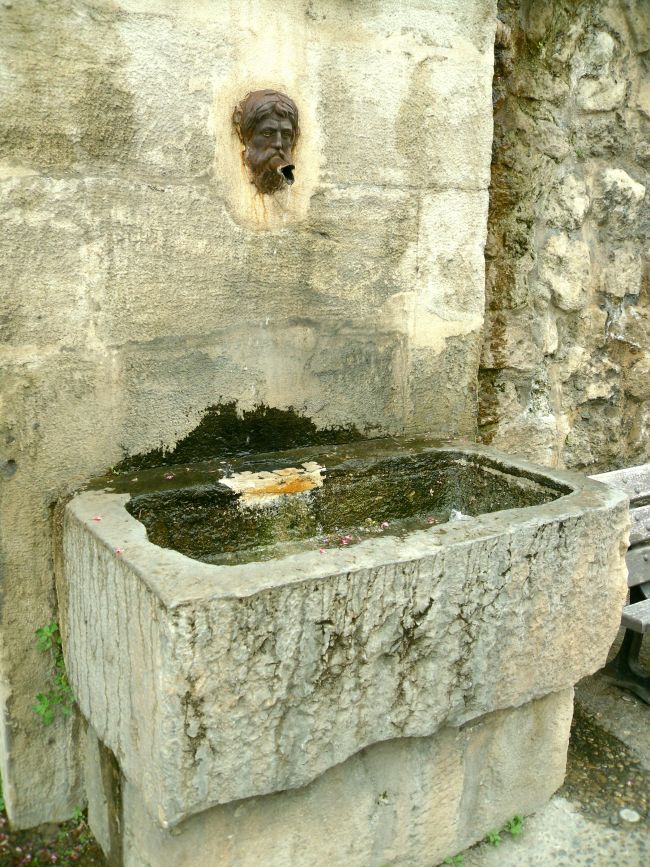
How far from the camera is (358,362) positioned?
2.39m

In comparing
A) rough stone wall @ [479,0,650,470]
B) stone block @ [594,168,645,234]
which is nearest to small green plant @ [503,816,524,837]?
rough stone wall @ [479,0,650,470]

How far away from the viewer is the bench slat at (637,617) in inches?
94.3

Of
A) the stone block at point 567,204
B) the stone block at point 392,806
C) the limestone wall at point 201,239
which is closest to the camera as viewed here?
the stone block at point 392,806

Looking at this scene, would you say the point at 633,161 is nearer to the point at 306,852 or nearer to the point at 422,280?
the point at 422,280

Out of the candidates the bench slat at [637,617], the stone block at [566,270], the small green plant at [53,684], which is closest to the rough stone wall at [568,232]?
the stone block at [566,270]

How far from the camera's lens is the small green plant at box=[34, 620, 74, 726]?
6.42ft

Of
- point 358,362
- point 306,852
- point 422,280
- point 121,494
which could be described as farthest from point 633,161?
point 306,852

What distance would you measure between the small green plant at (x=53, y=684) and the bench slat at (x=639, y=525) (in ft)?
6.37

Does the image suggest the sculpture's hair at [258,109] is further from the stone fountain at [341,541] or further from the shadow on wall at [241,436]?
the shadow on wall at [241,436]

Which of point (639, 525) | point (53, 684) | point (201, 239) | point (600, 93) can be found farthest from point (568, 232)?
point (53, 684)

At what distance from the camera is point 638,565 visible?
2.70 meters

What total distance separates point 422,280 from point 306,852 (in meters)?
1.66

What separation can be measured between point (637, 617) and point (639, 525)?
16.4 inches

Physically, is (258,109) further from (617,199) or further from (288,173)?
(617,199)
